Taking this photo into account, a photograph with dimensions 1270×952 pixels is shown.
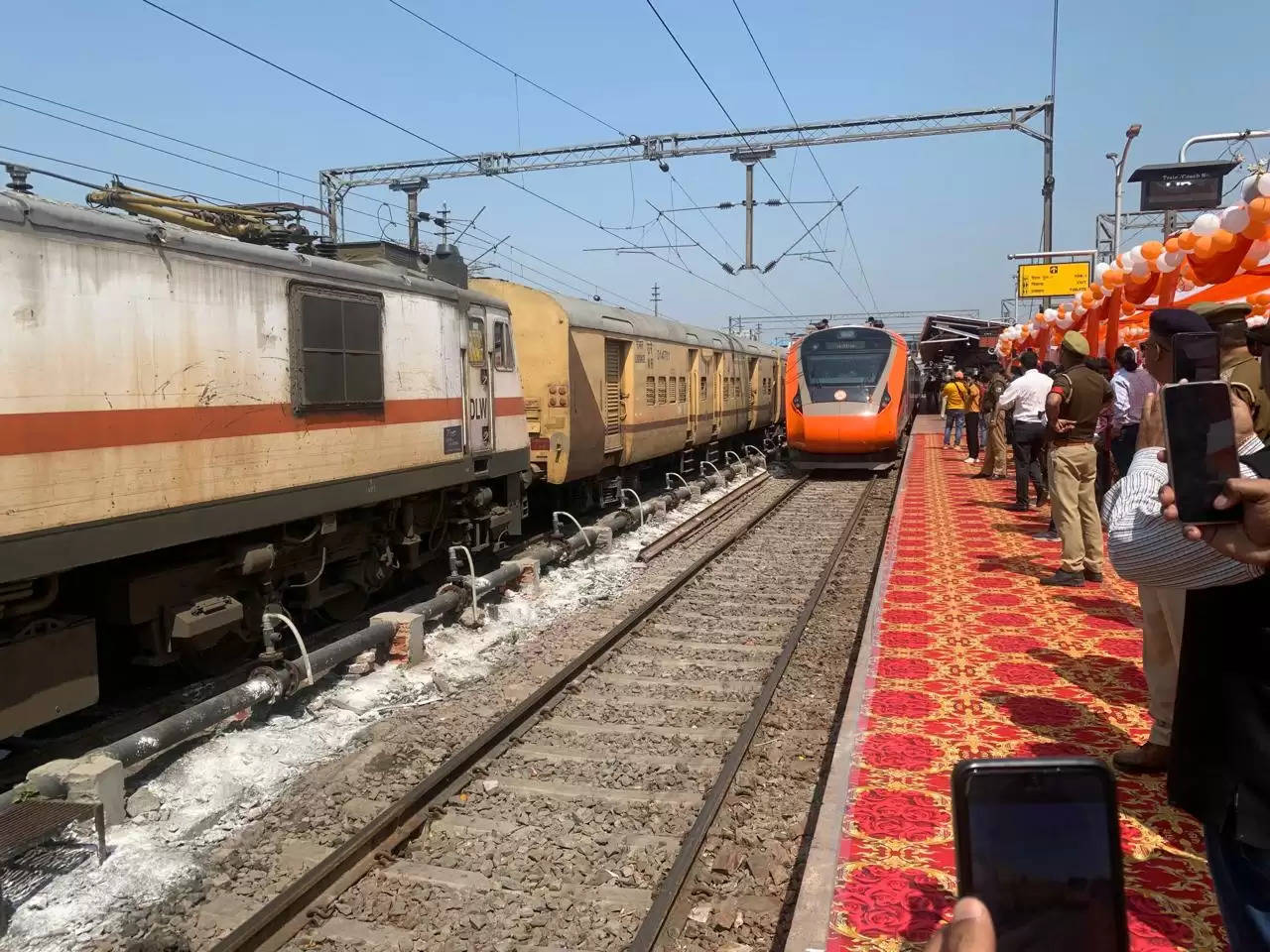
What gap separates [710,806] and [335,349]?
160 inches

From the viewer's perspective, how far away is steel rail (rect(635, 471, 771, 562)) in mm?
11352

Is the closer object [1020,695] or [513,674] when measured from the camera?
[1020,695]

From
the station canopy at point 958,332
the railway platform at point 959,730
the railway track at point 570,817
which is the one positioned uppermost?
the station canopy at point 958,332

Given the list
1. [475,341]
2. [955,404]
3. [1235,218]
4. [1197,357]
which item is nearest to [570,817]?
[1197,357]

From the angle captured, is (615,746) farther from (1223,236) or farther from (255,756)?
(1223,236)

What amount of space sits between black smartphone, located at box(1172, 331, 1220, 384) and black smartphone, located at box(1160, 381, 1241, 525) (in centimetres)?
42

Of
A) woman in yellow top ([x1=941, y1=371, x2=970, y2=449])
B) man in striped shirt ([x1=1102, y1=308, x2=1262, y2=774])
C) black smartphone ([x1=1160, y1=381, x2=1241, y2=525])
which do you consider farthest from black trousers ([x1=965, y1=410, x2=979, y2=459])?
black smartphone ([x1=1160, y1=381, x2=1241, y2=525])

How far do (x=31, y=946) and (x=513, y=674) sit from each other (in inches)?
145

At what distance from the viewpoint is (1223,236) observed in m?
7.66

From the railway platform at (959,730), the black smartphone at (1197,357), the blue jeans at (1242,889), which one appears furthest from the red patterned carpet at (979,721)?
the black smartphone at (1197,357)

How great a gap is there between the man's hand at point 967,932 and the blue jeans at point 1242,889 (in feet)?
2.74

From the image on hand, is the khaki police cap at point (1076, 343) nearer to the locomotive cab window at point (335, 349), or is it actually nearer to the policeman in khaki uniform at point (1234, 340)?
the policeman in khaki uniform at point (1234, 340)

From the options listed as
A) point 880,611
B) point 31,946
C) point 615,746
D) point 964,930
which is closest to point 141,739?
point 31,946

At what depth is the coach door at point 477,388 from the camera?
28.8 feet
